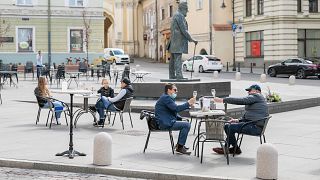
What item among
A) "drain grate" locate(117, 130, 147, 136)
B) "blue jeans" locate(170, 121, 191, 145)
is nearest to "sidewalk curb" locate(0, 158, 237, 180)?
"blue jeans" locate(170, 121, 191, 145)

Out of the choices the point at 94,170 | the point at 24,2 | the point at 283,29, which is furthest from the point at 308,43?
the point at 94,170

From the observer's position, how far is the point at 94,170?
944 centimetres

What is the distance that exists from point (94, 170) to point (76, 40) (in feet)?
118

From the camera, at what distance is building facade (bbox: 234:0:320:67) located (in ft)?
148

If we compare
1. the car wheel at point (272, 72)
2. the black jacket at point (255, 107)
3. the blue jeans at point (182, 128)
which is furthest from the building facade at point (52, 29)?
the black jacket at point (255, 107)

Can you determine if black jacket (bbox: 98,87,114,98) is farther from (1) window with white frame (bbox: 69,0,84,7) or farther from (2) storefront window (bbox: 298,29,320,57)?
(2) storefront window (bbox: 298,29,320,57)

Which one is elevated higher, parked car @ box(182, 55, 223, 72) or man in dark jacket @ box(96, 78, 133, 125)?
parked car @ box(182, 55, 223, 72)

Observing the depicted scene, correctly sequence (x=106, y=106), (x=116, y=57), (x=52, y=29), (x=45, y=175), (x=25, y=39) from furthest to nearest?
1. (x=116, y=57)
2. (x=52, y=29)
3. (x=25, y=39)
4. (x=106, y=106)
5. (x=45, y=175)

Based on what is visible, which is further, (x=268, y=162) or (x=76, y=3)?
(x=76, y=3)

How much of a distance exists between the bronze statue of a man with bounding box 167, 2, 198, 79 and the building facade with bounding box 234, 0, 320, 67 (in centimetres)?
2710

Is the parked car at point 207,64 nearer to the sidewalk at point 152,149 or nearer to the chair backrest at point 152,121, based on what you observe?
the sidewalk at point 152,149

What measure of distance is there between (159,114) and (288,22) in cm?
3617

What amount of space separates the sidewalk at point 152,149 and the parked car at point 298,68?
2041cm

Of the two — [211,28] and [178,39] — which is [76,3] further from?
[178,39]
